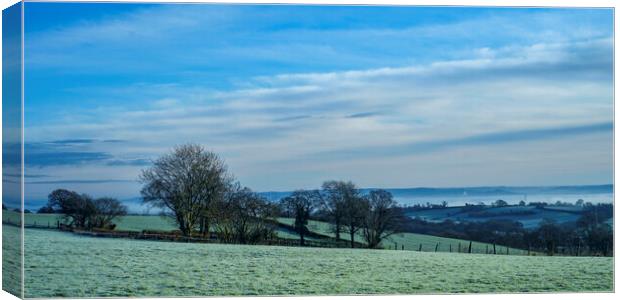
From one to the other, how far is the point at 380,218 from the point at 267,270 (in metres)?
2.06

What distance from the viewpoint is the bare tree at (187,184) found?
18312 millimetres

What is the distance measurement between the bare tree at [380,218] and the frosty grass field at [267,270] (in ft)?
1.00

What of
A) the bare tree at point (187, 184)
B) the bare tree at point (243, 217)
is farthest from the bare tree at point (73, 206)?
the bare tree at point (243, 217)

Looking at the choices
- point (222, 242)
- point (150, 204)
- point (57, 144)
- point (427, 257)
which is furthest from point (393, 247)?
point (57, 144)

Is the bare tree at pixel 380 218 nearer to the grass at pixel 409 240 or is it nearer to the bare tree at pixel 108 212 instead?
the grass at pixel 409 240

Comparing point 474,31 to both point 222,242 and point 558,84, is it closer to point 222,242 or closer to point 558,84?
point 558,84

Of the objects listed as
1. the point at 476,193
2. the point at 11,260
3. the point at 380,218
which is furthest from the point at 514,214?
the point at 11,260

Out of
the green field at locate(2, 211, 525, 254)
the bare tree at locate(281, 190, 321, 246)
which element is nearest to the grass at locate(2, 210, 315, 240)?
the green field at locate(2, 211, 525, 254)

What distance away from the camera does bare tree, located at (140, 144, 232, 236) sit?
18.3m

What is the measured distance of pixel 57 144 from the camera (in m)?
17.8

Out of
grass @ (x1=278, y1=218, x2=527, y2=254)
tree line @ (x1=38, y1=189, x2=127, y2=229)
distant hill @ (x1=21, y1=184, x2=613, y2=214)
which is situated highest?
distant hill @ (x1=21, y1=184, x2=613, y2=214)

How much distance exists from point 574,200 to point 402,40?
3878mm

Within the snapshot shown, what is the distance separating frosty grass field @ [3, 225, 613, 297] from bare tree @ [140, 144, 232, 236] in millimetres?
528

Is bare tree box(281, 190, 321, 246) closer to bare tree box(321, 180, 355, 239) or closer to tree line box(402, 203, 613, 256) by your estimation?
bare tree box(321, 180, 355, 239)
